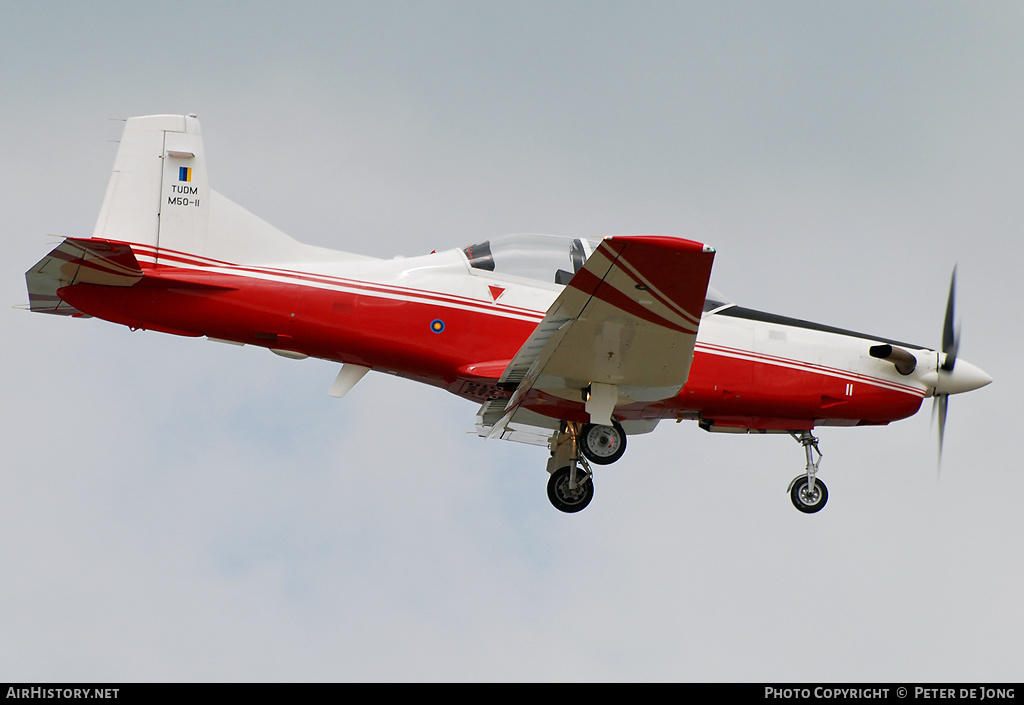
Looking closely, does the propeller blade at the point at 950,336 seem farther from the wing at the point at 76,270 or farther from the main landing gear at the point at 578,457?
the wing at the point at 76,270

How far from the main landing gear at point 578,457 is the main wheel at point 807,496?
8.75ft

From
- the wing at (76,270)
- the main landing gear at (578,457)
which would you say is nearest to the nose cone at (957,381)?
the main landing gear at (578,457)

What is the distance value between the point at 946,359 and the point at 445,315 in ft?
21.6

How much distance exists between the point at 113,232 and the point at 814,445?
903 centimetres

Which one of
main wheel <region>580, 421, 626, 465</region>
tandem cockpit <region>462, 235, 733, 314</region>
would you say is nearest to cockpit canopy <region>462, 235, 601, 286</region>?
tandem cockpit <region>462, 235, 733, 314</region>

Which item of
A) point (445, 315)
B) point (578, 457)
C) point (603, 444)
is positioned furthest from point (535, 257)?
point (578, 457)

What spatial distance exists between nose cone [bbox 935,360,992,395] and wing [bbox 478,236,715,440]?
4014 mm

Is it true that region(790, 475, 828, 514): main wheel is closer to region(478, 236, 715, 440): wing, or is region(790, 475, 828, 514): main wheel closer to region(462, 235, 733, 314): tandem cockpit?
region(478, 236, 715, 440): wing

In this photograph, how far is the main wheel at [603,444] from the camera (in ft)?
41.8

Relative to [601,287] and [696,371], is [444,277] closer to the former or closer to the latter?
[601,287]

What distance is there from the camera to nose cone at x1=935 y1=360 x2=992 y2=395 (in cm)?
1402

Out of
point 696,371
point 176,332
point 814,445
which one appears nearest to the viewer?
point 176,332

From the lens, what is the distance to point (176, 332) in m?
12.2
